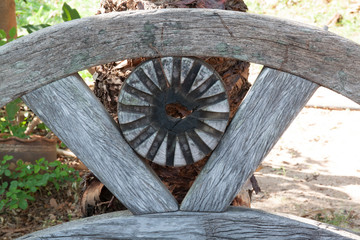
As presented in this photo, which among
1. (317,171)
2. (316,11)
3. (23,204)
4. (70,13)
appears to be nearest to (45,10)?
(316,11)

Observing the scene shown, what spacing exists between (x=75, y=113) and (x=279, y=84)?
61 centimetres

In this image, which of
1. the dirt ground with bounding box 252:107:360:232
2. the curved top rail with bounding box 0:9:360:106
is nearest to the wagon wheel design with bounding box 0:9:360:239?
the curved top rail with bounding box 0:9:360:106

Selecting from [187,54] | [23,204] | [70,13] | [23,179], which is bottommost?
[23,204]

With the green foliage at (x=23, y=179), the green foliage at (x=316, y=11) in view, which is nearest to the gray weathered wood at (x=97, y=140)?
the green foliage at (x=23, y=179)

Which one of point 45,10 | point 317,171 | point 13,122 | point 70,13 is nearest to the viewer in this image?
point 70,13

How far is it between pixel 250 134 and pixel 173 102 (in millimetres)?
253

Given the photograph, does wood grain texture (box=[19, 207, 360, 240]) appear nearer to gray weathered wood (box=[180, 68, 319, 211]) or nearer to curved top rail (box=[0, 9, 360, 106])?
gray weathered wood (box=[180, 68, 319, 211])

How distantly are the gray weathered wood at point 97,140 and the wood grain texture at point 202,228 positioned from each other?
0.05m

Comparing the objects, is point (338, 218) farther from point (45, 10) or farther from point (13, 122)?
point (45, 10)

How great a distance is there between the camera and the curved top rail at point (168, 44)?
4.59 feet

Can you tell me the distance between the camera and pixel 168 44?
4.62 feet

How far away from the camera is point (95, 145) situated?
58.4 inches

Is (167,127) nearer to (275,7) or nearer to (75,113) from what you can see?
(75,113)

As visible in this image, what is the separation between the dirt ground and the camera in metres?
3.46
